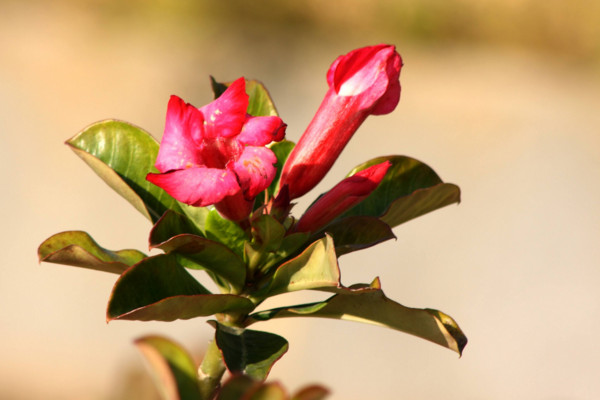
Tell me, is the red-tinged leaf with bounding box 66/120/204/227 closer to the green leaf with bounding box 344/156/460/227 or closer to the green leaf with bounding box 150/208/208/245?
the green leaf with bounding box 150/208/208/245

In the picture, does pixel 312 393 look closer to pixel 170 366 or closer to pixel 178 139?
pixel 170 366

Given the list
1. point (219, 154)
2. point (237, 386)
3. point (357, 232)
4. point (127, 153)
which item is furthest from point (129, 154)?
point (237, 386)

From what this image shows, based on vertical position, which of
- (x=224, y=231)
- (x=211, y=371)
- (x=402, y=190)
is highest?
(x=402, y=190)

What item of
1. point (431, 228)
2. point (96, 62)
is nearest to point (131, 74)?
point (96, 62)

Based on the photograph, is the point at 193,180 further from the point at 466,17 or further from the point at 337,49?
the point at 466,17

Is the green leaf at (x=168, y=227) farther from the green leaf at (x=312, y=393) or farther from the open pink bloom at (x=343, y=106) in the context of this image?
the green leaf at (x=312, y=393)

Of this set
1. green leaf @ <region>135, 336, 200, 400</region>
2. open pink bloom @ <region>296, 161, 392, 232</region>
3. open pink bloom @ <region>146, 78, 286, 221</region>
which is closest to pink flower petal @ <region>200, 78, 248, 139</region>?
open pink bloom @ <region>146, 78, 286, 221</region>

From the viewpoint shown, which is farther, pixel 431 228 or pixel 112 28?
pixel 112 28
